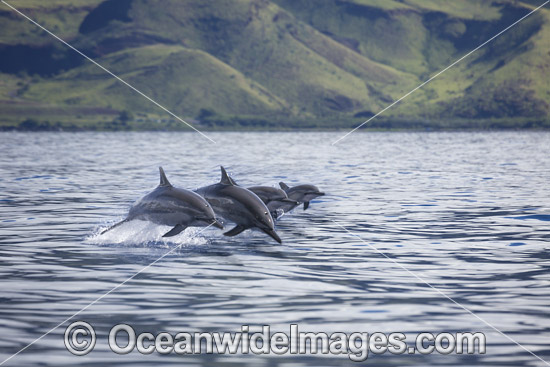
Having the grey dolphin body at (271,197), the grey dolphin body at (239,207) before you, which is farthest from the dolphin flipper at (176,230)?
the grey dolphin body at (271,197)

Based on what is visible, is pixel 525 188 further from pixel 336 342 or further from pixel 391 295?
pixel 336 342

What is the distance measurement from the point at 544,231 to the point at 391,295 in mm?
9333

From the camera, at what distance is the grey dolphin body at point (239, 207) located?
17.5 m

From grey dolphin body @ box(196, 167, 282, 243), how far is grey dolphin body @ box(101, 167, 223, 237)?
851 mm

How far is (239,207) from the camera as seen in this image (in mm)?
17875

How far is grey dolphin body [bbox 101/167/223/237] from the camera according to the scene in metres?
16.9

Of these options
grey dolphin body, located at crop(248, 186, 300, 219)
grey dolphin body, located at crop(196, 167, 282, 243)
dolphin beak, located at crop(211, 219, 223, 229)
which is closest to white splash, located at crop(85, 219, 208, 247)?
grey dolphin body, located at crop(196, 167, 282, 243)

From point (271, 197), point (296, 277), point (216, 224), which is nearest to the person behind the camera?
point (296, 277)

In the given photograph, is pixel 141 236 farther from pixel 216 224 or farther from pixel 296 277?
pixel 296 277

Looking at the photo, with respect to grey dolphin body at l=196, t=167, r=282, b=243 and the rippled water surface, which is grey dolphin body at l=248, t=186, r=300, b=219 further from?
grey dolphin body at l=196, t=167, r=282, b=243

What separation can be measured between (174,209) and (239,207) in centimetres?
149

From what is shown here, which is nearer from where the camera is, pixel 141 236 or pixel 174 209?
pixel 174 209

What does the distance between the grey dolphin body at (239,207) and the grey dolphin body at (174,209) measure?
851 mm

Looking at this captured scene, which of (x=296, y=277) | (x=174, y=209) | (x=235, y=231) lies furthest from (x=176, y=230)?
(x=296, y=277)
